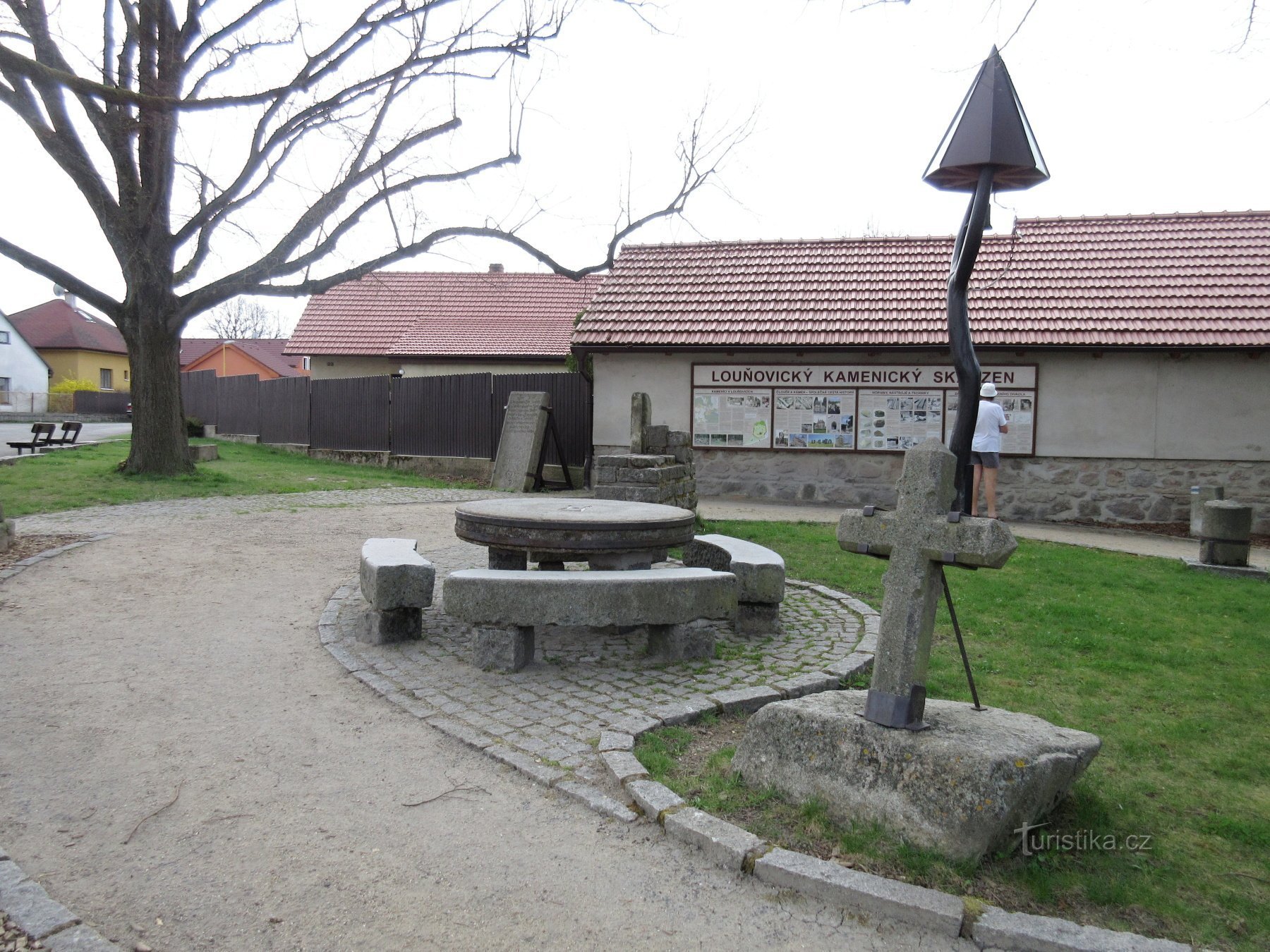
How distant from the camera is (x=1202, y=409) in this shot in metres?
12.5

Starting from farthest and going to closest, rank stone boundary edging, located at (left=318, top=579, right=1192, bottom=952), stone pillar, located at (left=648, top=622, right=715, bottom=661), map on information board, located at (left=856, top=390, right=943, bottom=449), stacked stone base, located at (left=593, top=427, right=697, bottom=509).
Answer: map on information board, located at (left=856, top=390, right=943, bottom=449) → stacked stone base, located at (left=593, top=427, right=697, bottom=509) → stone pillar, located at (left=648, top=622, right=715, bottom=661) → stone boundary edging, located at (left=318, top=579, right=1192, bottom=952)

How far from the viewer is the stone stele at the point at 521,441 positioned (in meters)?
14.7

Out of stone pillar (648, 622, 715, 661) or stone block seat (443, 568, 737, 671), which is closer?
stone block seat (443, 568, 737, 671)

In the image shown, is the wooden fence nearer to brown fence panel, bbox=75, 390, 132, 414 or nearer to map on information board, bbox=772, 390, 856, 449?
map on information board, bbox=772, 390, 856, 449

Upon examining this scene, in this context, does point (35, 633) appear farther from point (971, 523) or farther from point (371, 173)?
point (371, 173)

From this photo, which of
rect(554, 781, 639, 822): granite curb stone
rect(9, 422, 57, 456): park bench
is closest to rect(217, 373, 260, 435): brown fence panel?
rect(9, 422, 57, 456): park bench

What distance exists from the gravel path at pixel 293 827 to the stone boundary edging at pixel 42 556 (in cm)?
165

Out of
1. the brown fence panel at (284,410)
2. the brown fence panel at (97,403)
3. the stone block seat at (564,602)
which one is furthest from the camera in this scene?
the brown fence panel at (97,403)

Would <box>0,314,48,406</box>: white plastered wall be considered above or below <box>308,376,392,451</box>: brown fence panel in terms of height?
above

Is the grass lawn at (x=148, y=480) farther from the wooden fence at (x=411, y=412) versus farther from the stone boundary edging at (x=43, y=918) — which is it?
the stone boundary edging at (x=43, y=918)

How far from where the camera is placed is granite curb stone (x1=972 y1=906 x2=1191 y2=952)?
2.56 meters

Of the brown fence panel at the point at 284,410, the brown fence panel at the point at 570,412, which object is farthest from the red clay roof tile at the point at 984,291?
the brown fence panel at the point at 284,410

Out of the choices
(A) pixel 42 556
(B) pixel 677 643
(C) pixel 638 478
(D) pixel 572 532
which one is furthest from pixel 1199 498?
(A) pixel 42 556

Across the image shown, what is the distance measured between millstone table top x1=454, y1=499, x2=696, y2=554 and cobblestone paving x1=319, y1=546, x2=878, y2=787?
0.67m
